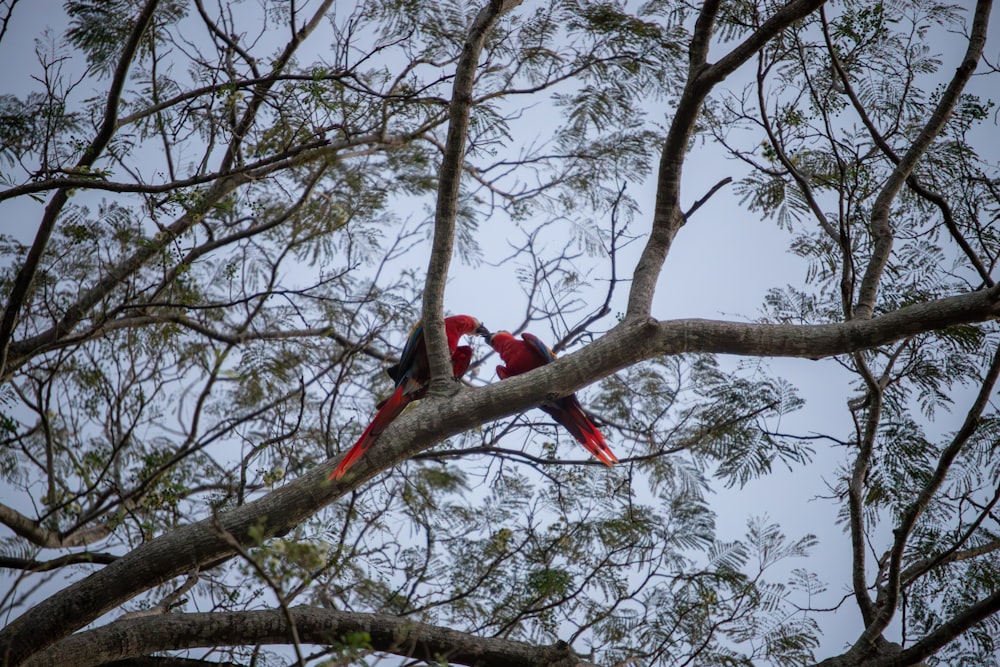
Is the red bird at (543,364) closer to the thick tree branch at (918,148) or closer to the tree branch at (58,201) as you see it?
the thick tree branch at (918,148)

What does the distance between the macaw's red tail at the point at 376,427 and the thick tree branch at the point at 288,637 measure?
64 centimetres

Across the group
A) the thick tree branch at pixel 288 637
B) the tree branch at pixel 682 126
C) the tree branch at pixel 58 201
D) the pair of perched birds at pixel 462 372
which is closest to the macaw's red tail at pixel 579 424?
the pair of perched birds at pixel 462 372

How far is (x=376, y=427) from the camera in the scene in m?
2.76

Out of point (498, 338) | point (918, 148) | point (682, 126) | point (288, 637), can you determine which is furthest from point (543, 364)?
point (918, 148)

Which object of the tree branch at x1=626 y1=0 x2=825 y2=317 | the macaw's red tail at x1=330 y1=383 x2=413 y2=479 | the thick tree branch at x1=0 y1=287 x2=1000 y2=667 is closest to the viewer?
the thick tree branch at x1=0 y1=287 x2=1000 y2=667

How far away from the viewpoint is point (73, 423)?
4309mm

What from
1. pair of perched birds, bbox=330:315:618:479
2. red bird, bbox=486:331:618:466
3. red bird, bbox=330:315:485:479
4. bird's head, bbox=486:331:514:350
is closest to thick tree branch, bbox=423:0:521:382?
red bird, bbox=330:315:485:479

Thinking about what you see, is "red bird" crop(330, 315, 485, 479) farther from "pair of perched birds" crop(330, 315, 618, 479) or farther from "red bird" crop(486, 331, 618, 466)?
"red bird" crop(486, 331, 618, 466)

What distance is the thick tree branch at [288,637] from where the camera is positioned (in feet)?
8.32

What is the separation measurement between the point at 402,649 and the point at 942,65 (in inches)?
149

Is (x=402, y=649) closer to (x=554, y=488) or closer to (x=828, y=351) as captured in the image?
(x=554, y=488)

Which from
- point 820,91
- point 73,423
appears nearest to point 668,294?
point 820,91

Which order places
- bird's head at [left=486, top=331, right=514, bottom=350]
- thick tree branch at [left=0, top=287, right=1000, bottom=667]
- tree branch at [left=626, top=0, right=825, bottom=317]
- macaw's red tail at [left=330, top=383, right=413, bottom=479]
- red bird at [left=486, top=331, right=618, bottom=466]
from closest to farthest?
thick tree branch at [left=0, top=287, right=1000, bottom=667]
macaw's red tail at [left=330, top=383, right=413, bottom=479]
tree branch at [left=626, top=0, right=825, bottom=317]
red bird at [left=486, top=331, right=618, bottom=466]
bird's head at [left=486, top=331, right=514, bottom=350]

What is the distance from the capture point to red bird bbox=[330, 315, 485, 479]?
2.55 metres
